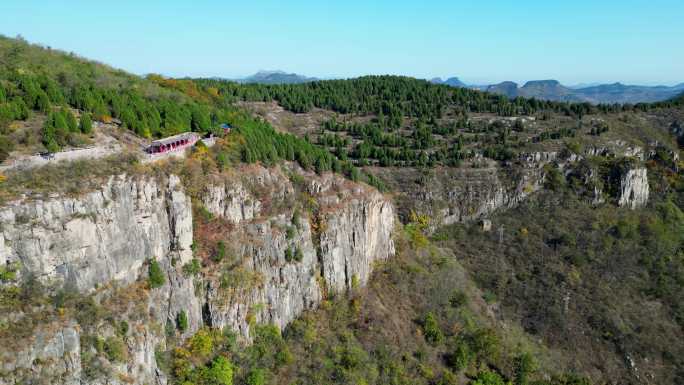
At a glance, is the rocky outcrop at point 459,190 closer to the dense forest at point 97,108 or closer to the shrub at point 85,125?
the dense forest at point 97,108

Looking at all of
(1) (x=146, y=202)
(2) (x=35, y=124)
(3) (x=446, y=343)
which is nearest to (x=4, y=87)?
(2) (x=35, y=124)

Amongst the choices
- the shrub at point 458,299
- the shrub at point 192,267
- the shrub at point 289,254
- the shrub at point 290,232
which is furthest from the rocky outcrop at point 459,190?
the shrub at point 192,267

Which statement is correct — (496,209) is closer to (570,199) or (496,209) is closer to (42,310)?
(570,199)

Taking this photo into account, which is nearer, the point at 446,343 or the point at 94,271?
the point at 94,271

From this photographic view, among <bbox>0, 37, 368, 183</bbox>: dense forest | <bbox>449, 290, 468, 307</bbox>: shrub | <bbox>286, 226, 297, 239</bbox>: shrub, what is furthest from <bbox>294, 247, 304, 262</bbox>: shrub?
<bbox>449, 290, 468, 307</bbox>: shrub

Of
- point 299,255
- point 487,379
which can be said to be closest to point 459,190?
point 487,379

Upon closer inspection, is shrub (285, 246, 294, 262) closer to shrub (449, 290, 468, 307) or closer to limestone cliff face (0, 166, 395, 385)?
limestone cliff face (0, 166, 395, 385)

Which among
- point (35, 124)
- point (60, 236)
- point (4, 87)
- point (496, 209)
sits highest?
point (4, 87)
